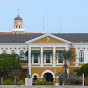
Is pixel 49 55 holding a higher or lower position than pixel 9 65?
higher

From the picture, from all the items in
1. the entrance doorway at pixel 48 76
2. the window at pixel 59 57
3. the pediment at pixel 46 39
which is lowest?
the entrance doorway at pixel 48 76

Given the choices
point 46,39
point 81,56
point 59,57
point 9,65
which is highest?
point 46,39

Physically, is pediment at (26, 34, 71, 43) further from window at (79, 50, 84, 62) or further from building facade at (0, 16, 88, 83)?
window at (79, 50, 84, 62)

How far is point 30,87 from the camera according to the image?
74625mm

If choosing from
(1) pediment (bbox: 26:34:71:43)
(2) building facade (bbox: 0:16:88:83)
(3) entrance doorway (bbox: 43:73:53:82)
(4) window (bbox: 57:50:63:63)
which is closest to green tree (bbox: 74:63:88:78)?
(2) building facade (bbox: 0:16:88:83)

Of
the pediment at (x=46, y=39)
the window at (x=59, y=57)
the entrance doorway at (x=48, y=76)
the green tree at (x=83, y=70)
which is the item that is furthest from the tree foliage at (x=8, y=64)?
the green tree at (x=83, y=70)

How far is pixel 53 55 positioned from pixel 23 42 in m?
5.67

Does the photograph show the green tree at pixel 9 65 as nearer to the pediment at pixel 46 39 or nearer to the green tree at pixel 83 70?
the pediment at pixel 46 39

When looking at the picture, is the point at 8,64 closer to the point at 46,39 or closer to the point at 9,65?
the point at 9,65

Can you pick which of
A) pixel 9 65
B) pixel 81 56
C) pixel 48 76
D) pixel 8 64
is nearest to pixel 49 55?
pixel 48 76

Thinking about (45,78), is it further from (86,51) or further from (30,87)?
(30,87)
